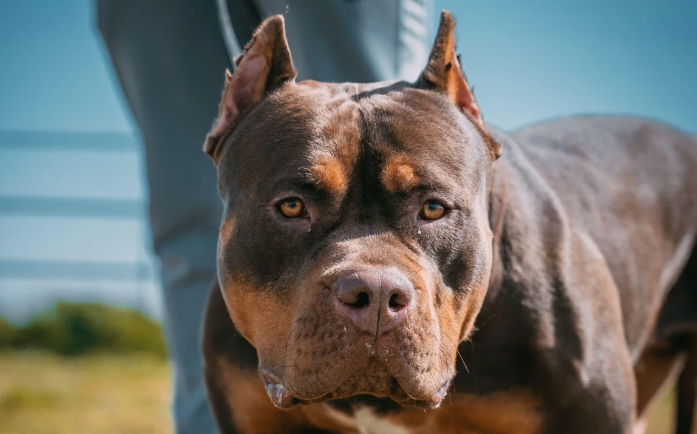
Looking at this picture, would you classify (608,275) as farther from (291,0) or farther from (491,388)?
(291,0)

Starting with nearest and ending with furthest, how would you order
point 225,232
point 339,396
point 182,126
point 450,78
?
point 339,396 → point 225,232 → point 450,78 → point 182,126

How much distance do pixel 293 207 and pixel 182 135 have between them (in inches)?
55.5

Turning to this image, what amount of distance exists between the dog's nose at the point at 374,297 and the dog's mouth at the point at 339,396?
0.67 feet

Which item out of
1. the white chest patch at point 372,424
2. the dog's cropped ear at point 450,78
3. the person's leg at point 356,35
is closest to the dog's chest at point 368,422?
the white chest patch at point 372,424

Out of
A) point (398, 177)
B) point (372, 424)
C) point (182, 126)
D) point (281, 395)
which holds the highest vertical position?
point (398, 177)

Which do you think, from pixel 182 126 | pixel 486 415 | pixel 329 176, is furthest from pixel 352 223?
pixel 182 126

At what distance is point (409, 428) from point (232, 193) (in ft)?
3.26

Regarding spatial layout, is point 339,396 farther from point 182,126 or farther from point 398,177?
point 182,126

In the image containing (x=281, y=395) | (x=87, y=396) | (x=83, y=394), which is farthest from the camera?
(x=83, y=394)

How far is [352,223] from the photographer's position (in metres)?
2.77

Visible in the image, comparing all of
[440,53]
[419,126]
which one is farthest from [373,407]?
[440,53]

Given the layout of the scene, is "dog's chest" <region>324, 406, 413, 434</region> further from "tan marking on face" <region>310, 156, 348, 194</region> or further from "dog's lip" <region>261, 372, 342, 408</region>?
"tan marking on face" <region>310, 156, 348, 194</region>

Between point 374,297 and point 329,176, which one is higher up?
point 329,176

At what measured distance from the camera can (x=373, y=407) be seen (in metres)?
3.16
